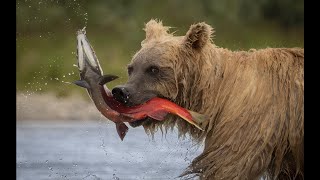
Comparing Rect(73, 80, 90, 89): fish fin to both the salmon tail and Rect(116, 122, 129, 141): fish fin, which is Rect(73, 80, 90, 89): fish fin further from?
the salmon tail

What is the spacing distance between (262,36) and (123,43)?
0.91 meters

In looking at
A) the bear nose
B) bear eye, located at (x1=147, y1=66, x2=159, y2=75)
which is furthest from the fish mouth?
bear eye, located at (x1=147, y1=66, x2=159, y2=75)

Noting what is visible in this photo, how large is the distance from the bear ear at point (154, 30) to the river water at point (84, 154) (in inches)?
25.3

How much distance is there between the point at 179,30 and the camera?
4.65 meters

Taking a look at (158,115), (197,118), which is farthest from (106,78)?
(197,118)

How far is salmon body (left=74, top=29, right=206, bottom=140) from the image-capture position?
4.45 m

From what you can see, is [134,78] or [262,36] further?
[262,36]

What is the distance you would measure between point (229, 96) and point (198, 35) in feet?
1.35

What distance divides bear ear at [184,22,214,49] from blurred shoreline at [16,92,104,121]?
0.81 m

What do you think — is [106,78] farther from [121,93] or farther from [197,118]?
[197,118]

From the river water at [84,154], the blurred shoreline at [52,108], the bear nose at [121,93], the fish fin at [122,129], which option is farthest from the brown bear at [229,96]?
the blurred shoreline at [52,108]

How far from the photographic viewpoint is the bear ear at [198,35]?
437cm
